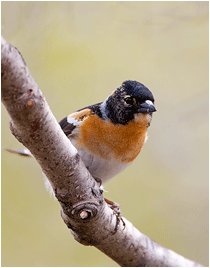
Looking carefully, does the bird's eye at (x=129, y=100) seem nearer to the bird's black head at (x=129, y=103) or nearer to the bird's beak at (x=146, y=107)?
the bird's black head at (x=129, y=103)

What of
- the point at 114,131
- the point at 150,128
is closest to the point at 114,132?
the point at 114,131

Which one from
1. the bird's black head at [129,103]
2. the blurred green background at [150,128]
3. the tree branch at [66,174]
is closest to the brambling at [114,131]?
the bird's black head at [129,103]

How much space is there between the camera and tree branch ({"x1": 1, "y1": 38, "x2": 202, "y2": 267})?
1933mm

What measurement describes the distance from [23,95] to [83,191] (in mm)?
→ 1157

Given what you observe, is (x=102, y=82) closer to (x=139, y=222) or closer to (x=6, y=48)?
(x=139, y=222)

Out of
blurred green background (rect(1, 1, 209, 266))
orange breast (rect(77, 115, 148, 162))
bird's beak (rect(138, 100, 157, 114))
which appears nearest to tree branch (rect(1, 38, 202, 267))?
orange breast (rect(77, 115, 148, 162))

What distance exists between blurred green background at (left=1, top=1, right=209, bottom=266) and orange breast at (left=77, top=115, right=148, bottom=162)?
2334 millimetres

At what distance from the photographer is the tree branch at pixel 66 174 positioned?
6.34 feet

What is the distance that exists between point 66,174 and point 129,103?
1.41 meters

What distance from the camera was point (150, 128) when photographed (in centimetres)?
621

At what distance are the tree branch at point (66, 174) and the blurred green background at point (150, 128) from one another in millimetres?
2278

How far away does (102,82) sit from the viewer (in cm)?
618

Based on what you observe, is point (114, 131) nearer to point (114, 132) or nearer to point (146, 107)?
point (114, 132)

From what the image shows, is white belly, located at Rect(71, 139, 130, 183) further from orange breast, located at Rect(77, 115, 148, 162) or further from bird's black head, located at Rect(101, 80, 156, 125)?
bird's black head, located at Rect(101, 80, 156, 125)
